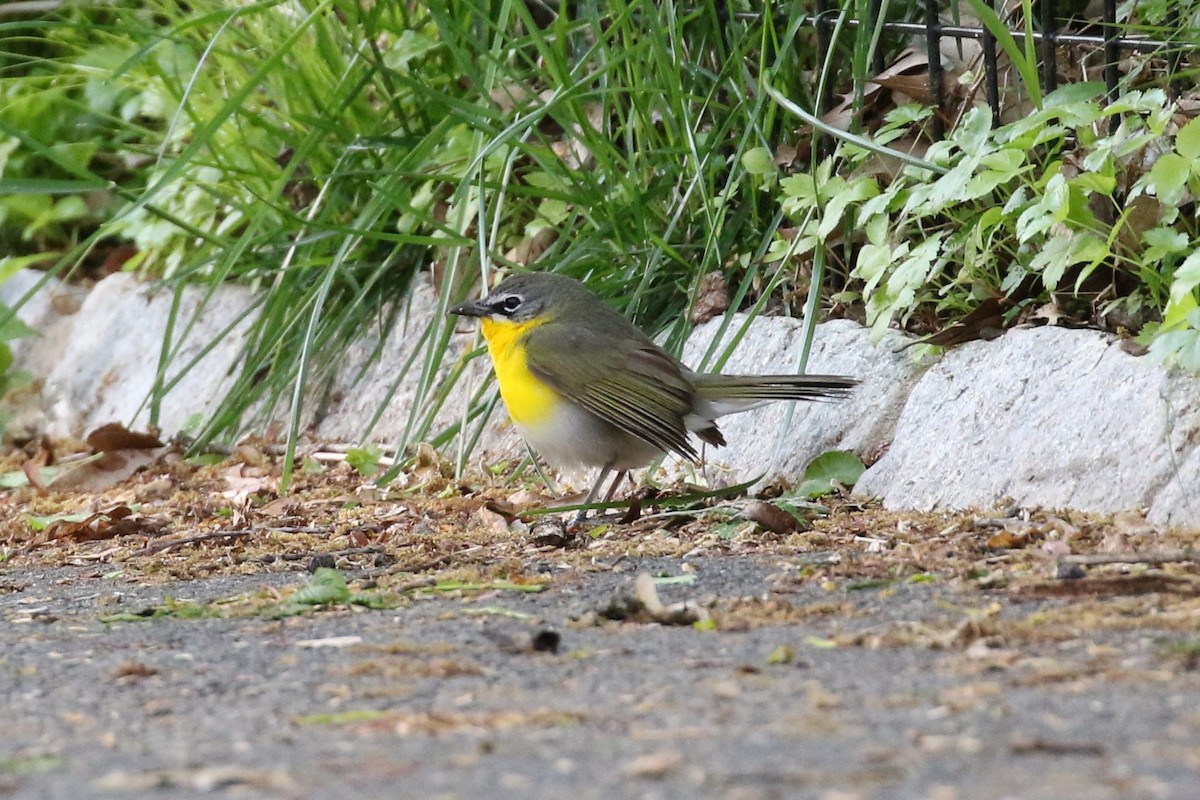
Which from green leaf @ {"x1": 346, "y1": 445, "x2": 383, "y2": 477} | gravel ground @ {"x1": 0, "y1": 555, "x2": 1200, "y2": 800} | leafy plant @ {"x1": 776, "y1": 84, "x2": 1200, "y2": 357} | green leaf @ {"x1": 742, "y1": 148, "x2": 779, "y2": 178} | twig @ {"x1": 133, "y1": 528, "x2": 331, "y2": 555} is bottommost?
twig @ {"x1": 133, "y1": 528, "x2": 331, "y2": 555}

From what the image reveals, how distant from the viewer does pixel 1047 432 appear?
423 centimetres

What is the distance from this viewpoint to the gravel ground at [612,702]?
190 cm

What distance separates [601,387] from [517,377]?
1.08ft

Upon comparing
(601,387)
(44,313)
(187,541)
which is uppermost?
(44,313)

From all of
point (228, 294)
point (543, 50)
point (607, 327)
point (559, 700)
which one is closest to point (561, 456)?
point (607, 327)

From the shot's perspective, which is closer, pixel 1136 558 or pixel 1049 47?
pixel 1136 558

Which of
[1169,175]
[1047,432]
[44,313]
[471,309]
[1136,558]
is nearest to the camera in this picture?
[1136,558]

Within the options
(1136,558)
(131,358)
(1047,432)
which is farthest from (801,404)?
(131,358)

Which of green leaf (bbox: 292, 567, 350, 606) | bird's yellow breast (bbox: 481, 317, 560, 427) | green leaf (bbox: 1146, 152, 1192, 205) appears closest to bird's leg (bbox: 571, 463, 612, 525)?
bird's yellow breast (bbox: 481, 317, 560, 427)

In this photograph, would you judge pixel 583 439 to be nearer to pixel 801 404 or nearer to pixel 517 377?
pixel 517 377

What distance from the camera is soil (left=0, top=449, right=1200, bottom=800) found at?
1.94 metres

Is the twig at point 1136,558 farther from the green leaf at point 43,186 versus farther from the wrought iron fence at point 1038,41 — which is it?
the green leaf at point 43,186

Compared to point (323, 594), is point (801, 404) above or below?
above

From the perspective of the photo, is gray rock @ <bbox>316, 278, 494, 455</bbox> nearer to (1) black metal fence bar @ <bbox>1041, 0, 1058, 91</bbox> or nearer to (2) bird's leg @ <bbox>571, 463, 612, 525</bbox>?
(2) bird's leg @ <bbox>571, 463, 612, 525</bbox>
